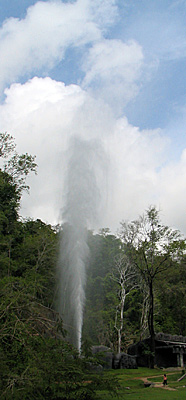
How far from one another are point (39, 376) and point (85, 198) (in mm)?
21327

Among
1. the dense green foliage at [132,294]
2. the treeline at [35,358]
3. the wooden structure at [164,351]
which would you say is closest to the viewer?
the treeline at [35,358]

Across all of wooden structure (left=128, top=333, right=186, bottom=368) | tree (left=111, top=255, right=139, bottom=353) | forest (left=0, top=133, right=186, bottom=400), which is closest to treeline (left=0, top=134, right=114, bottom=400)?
forest (left=0, top=133, right=186, bottom=400)

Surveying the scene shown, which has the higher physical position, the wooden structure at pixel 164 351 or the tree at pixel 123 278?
the tree at pixel 123 278

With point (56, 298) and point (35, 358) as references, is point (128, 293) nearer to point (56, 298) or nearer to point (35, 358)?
point (56, 298)

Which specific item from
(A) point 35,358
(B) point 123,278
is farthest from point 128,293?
(A) point 35,358

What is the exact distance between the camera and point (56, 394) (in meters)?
8.05

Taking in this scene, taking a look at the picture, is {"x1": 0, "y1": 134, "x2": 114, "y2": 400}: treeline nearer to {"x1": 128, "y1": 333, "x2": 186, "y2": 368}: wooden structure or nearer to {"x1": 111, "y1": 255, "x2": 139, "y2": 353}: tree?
{"x1": 128, "y1": 333, "x2": 186, "y2": 368}: wooden structure

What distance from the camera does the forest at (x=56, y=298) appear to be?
7.19 m

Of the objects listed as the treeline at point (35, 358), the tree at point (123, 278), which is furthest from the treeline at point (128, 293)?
the treeline at point (35, 358)

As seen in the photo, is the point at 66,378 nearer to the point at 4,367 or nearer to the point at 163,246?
the point at 4,367

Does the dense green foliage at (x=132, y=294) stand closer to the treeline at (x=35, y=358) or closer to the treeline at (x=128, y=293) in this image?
the treeline at (x=128, y=293)

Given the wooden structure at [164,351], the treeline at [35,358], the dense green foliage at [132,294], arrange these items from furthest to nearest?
→ the dense green foliage at [132,294], the wooden structure at [164,351], the treeline at [35,358]

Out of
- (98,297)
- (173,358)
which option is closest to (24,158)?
(98,297)

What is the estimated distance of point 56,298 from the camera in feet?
98.3
